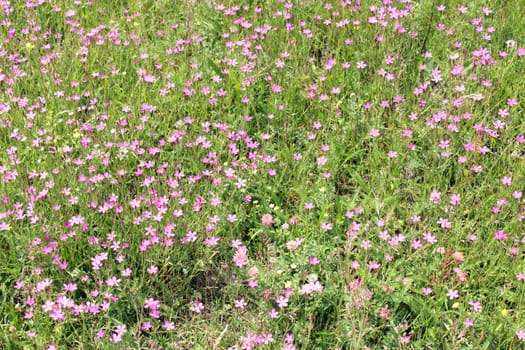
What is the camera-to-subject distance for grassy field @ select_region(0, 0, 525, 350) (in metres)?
2.93

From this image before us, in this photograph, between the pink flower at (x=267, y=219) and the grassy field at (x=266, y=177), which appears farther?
the pink flower at (x=267, y=219)

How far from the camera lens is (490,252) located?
3.11 metres

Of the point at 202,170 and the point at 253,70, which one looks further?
the point at 253,70

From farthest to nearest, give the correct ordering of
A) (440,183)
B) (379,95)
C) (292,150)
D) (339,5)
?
(339,5) < (379,95) < (292,150) < (440,183)

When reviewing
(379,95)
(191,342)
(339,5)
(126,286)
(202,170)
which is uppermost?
(339,5)

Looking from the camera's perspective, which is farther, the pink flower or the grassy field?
the pink flower

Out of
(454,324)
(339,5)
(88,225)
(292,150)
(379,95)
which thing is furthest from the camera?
(339,5)

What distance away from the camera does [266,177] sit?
3.57m

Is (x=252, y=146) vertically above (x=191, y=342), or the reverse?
(x=252, y=146)

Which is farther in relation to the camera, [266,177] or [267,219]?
Answer: [266,177]

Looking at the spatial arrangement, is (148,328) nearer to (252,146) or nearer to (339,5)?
(252,146)

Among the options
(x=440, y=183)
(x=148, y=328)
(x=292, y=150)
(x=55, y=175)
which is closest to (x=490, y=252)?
(x=440, y=183)

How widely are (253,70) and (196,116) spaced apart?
0.57 metres

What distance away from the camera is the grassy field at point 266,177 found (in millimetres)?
2932
